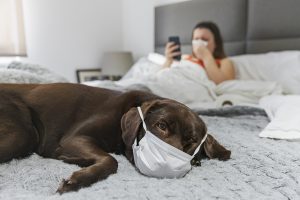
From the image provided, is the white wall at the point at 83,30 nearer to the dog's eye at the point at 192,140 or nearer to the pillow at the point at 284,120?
the pillow at the point at 284,120

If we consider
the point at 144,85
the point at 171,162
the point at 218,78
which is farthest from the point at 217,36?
the point at 171,162

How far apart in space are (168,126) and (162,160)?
10 cm

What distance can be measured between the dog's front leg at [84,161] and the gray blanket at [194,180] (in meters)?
0.02

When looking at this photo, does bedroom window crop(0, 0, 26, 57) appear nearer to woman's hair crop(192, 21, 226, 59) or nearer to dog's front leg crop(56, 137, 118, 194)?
Answer: woman's hair crop(192, 21, 226, 59)

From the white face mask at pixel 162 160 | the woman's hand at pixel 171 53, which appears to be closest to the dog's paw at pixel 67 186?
the white face mask at pixel 162 160

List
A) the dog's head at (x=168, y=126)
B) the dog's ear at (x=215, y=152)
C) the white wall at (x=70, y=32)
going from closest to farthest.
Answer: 1. the dog's head at (x=168, y=126)
2. the dog's ear at (x=215, y=152)
3. the white wall at (x=70, y=32)

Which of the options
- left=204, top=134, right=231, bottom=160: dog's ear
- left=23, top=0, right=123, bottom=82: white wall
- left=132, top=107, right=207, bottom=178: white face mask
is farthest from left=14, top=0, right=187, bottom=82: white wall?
left=132, top=107, right=207, bottom=178: white face mask

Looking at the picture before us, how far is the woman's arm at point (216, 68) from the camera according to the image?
219 centimetres

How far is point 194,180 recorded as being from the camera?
81cm

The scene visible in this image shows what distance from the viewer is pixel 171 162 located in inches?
31.6

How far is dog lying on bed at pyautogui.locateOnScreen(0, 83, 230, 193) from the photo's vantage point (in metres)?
0.87

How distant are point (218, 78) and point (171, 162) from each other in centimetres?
148

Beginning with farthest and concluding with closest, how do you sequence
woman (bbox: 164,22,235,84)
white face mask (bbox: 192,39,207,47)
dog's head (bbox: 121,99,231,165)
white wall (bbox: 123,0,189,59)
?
white wall (bbox: 123,0,189,59)
white face mask (bbox: 192,39,207,47)
woman (bbox: 164,22,235,84)
dog's head (bbox: 121,99,231,165)

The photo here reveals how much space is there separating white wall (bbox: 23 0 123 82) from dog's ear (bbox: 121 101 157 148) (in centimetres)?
255
